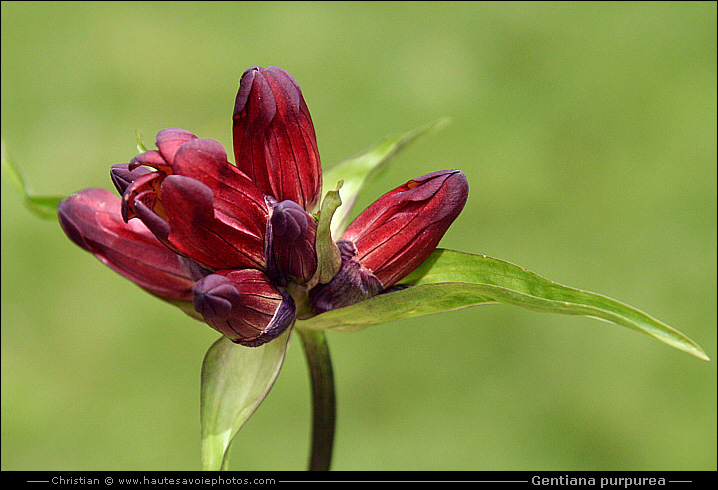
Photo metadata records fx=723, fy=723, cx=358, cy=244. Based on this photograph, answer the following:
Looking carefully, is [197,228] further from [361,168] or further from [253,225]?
[361,168]

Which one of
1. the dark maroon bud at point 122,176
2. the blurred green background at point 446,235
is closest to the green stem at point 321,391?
the dark maroon bud at point 122,176

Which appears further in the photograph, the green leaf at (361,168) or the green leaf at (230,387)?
the green leaf at (361,168)

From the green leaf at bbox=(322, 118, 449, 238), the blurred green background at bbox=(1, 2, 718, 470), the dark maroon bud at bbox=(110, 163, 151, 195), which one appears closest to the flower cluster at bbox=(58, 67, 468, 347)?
the dark maroon bud at bbox=(110, 163, 151, 195)

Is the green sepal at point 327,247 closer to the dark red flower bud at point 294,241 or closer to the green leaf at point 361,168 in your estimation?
the dark red flower bud at point 294,241

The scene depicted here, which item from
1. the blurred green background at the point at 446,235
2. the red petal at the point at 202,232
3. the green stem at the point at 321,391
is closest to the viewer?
the red petal at the point at 202,232
